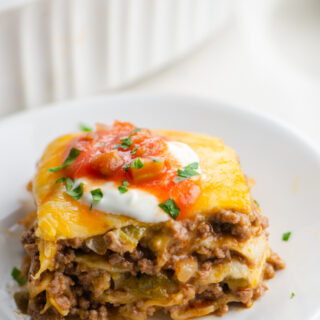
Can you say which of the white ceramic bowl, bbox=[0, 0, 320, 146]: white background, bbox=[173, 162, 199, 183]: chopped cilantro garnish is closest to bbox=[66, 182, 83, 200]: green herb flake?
bbox=[173, 162, 199, 183]: chopped cilantro garnish

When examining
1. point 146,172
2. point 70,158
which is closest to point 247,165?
point 146,172

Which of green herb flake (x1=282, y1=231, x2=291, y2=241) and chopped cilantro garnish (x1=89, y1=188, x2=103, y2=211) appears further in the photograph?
green herb flake (x1=282, y1=231, x2=291, y2=241)

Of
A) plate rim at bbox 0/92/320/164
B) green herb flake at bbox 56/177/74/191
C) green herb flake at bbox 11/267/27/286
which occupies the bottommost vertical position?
green herb flake at bbox 11/267/27/286

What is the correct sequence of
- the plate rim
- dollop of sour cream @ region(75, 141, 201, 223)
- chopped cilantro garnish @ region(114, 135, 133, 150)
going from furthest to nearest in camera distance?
1. the plate rim
2. chopped cilantro garnish @ region(114, 135, 133, 150)
3. dollop of sour cream @ region(75, 141, 201, 223)

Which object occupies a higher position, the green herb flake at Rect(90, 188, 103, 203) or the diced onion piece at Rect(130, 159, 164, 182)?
the diced onion piece at Rect(130, 159, 164, 182)

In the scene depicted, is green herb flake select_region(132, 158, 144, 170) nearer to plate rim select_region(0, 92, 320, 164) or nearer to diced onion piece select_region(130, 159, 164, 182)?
diced onion piece select_region(130, 159, 164, 182)

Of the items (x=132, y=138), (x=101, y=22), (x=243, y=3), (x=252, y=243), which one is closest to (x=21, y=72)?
(x=101, y=22)

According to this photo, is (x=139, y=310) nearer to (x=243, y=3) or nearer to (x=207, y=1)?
(x=207, y=1)
